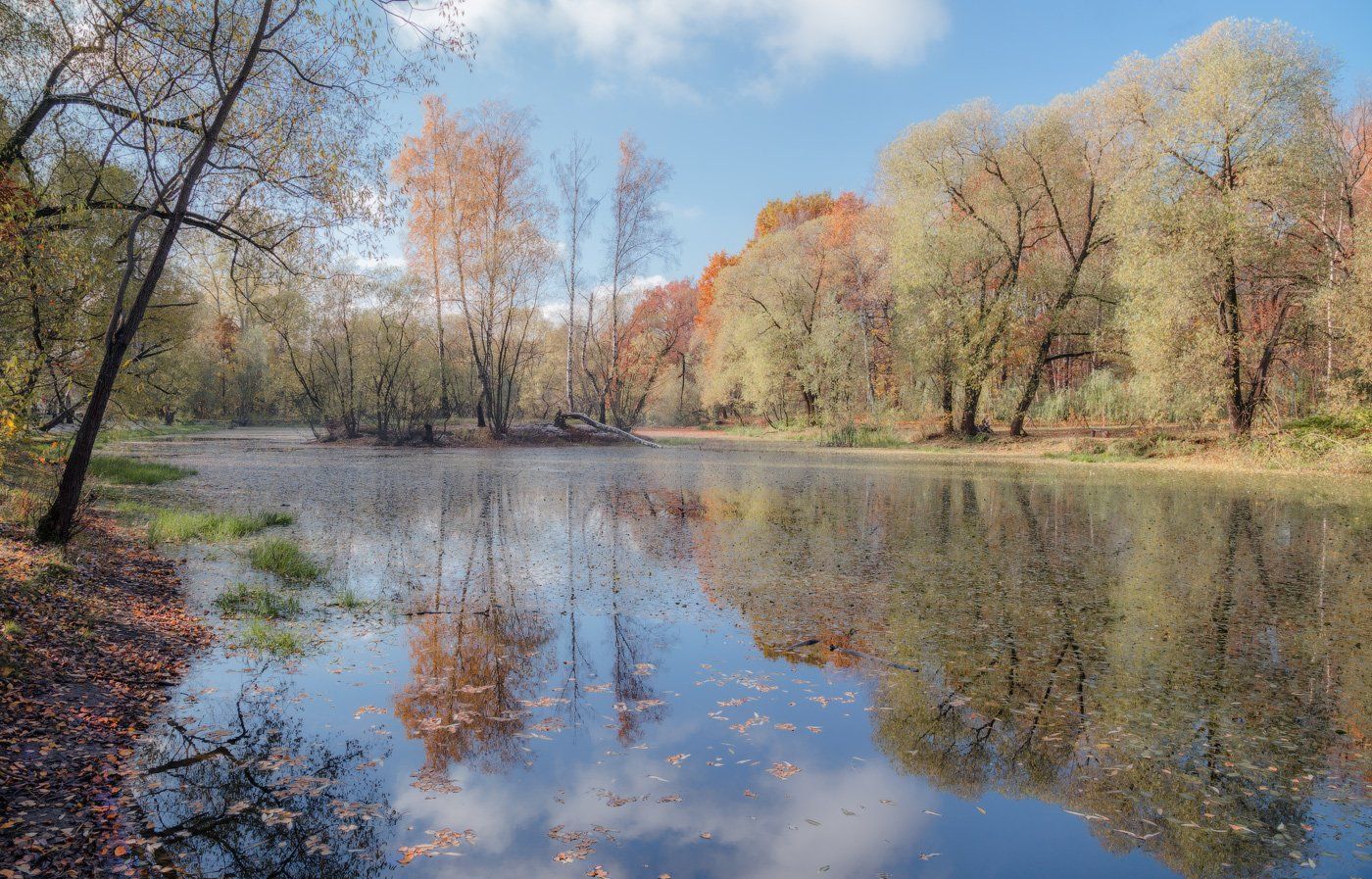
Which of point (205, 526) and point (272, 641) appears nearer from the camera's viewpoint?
point (272, 641)

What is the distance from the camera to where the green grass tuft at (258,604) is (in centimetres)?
Answer: 669

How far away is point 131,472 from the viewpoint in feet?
51.8

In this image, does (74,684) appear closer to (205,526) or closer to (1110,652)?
(205,526)

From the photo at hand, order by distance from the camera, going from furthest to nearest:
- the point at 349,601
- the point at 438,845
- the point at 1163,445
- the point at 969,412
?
1. the point at 969,412
2. the point at 1163,445
3. the point at 349,601
4. the point at 438,845

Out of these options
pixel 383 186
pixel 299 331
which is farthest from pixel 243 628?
pixel 299 331

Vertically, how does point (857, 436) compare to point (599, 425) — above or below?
below

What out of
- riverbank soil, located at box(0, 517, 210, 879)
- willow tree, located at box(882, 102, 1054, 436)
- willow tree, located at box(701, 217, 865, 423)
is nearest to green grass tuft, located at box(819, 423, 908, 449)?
willow tree, located at box(701, 217, 865, 423)

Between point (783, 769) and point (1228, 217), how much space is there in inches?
918

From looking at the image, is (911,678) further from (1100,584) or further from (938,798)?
(1100,584)

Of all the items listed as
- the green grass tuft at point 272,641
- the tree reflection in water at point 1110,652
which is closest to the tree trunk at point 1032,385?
the tree reflection in water at point 1110,652

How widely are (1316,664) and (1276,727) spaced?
1.65 m

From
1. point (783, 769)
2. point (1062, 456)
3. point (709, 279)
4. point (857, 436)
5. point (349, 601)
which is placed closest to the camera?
point (783, 769)

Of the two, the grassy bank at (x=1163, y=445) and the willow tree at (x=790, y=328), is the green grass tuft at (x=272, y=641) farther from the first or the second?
the willow tree at (x=790, y=328)

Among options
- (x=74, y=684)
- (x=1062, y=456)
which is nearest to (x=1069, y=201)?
(x=1062, y=456)
